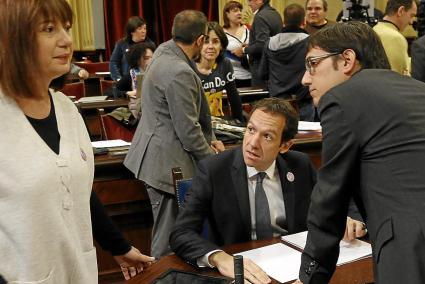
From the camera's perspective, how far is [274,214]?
8.11ft

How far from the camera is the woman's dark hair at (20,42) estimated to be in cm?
148

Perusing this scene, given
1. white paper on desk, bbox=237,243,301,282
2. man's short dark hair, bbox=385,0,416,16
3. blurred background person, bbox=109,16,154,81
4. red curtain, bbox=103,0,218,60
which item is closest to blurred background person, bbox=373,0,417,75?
man's short dark hair, bbox=385,0,416,16

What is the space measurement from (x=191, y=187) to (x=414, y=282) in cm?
112

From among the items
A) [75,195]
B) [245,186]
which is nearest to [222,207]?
[245,186]

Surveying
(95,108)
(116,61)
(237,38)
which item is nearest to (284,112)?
(95,108)

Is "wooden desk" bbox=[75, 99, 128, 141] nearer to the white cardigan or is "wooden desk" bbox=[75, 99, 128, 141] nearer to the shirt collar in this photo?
the shirt collar

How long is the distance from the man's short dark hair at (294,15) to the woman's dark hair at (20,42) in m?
4.40

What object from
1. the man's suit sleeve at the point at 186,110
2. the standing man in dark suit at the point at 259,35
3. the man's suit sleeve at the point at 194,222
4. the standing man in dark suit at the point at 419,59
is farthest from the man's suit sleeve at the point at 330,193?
the standing man in dark suit at the point at 259,35

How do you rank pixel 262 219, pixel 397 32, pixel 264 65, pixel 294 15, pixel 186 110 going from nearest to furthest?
1. pixel 262 219
2. pixel 186 110
3. pixel 397 32
4. pixel 294 15
5. pixel 264 65

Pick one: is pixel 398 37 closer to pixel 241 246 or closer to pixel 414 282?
pixel 241 246

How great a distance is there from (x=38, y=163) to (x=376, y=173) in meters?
0.82

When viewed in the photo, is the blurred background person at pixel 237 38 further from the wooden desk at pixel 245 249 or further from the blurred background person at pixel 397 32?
the wooden desk at pixel 245 249

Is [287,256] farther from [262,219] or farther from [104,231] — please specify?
[104,231]

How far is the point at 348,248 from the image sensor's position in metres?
2.13
